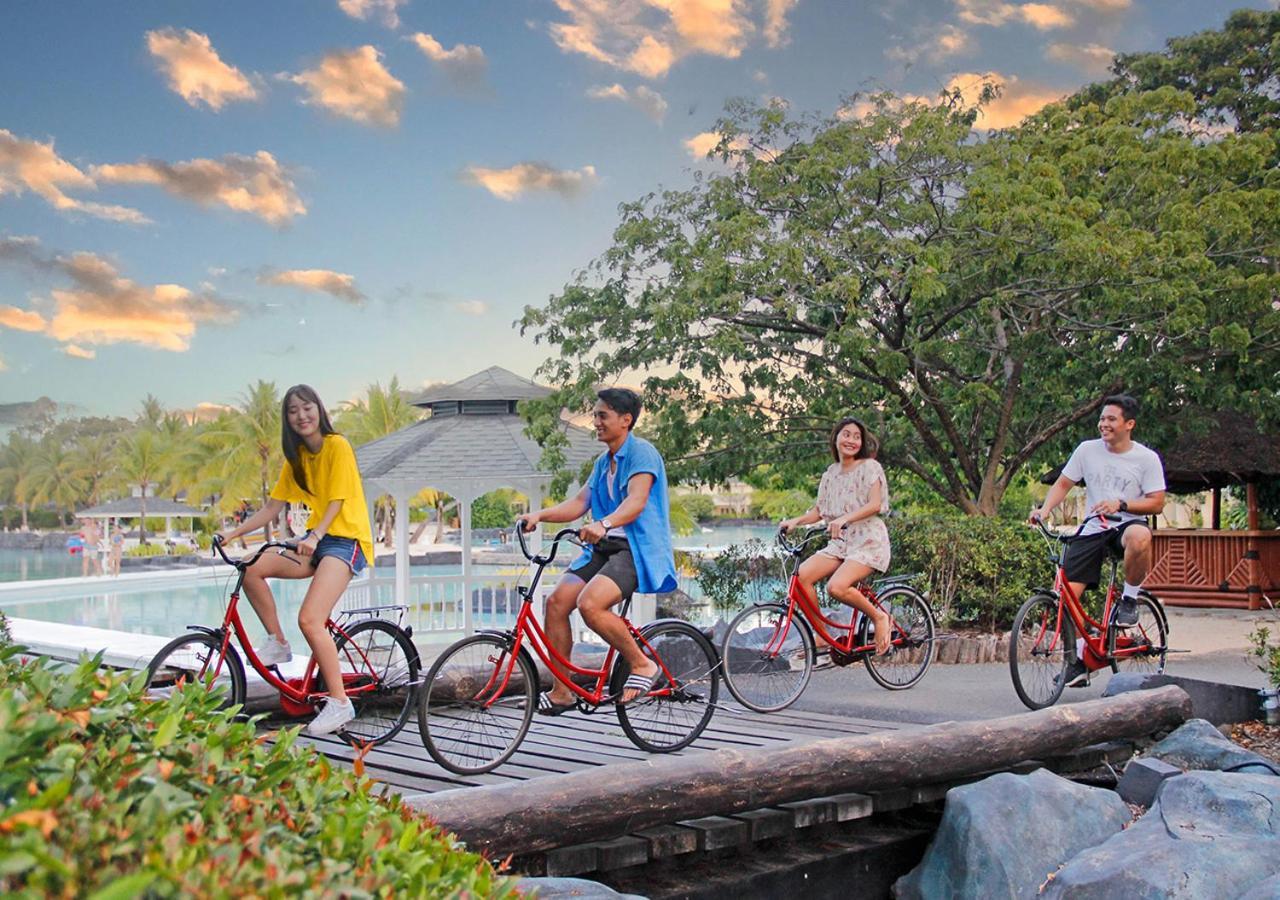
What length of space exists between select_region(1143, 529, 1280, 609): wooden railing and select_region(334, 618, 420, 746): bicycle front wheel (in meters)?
14.9

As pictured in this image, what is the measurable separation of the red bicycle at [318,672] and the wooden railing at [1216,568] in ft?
48.8

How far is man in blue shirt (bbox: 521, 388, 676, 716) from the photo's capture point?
20.0 feet

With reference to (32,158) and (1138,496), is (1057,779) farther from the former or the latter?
(32,158)

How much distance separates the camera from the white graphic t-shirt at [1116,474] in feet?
25.9

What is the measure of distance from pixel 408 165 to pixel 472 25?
9.09 metres

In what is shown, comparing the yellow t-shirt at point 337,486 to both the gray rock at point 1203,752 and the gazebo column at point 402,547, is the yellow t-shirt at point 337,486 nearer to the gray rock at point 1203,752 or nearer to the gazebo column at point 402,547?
the gray rock at point 1203,752

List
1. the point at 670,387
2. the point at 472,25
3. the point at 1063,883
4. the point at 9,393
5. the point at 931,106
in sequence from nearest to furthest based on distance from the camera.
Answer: the point at 1063,883
the point at 931,106
the point at 670,387
the point at 472,25
the point at 9,393

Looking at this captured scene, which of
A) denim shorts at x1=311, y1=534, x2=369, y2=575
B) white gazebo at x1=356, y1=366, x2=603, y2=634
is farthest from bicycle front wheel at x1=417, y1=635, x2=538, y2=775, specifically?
white gazebo at x1=356, y1=366, x2=603, y2=634

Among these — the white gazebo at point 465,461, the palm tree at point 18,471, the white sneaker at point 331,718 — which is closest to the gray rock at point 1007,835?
the white sneaker at point 331,718

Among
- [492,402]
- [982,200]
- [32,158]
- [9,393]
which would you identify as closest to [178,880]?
[982,200]

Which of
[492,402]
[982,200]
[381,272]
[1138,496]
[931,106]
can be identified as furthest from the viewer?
[381,272]

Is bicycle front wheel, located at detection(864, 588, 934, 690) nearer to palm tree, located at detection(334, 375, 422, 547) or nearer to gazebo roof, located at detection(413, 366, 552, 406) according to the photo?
gazebo roof, located at detection(413, 366, 552, 406)

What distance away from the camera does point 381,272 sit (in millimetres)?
61438

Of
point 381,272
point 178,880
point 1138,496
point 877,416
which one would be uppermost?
point 381,272
